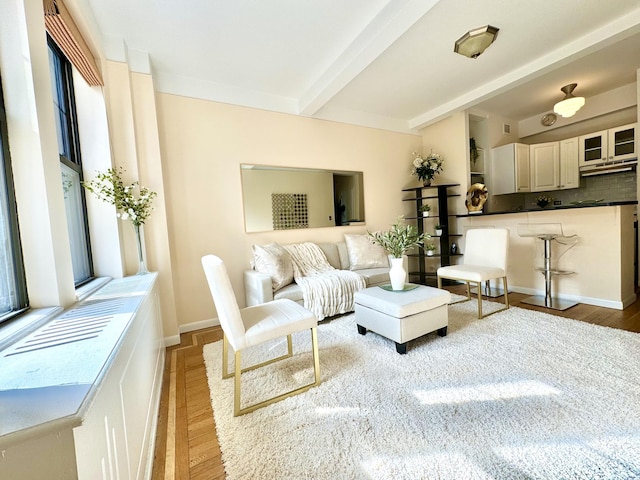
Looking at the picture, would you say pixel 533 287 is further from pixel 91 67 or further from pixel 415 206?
pixel 91 67

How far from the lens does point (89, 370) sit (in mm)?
678

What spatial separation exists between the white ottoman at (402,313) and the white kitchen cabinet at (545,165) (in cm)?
401

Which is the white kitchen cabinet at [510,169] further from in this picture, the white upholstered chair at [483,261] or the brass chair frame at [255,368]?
the brass chair frame at [255,368]

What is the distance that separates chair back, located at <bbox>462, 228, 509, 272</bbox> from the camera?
2.94 metres

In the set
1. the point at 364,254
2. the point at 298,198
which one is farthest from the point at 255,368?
the point at 298,198

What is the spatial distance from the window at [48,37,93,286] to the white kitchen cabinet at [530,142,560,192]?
6.23m

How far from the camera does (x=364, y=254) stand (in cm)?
355

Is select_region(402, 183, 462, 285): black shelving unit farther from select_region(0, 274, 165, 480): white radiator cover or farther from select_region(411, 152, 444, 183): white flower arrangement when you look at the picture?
select_region(0, 274, 165, 480): white radiator cover

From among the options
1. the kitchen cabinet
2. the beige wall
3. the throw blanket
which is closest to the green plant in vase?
the beige wall

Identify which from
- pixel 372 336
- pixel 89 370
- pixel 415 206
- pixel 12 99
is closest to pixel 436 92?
pixel 415 206

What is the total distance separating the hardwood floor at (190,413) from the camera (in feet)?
4.06

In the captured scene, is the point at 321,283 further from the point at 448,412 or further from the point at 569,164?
the point at 569,164

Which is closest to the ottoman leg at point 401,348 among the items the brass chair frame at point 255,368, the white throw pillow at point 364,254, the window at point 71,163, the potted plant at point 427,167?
the brass chair frame at point 255,368

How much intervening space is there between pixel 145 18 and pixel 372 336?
126 inches
